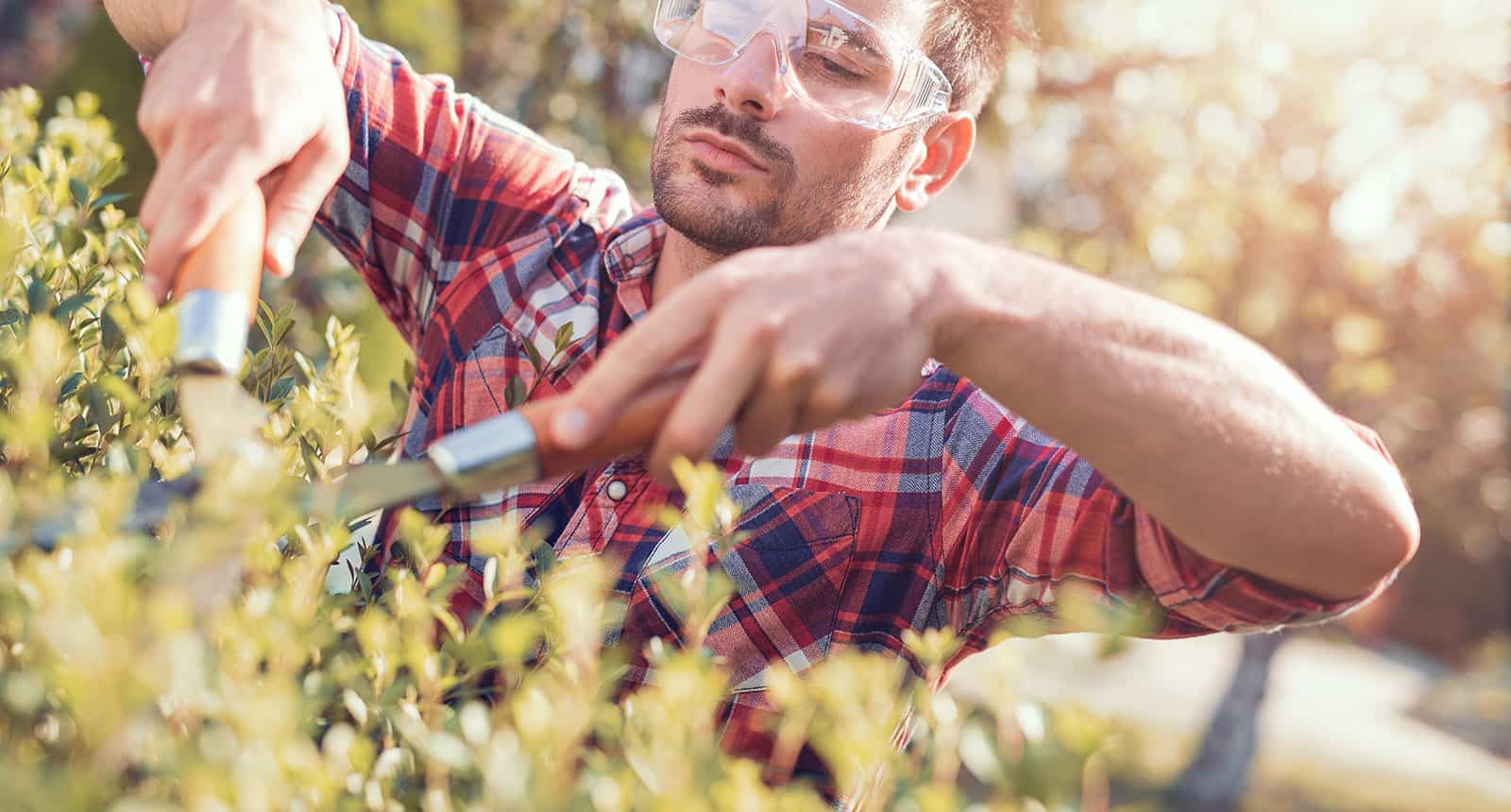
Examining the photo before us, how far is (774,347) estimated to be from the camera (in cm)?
113

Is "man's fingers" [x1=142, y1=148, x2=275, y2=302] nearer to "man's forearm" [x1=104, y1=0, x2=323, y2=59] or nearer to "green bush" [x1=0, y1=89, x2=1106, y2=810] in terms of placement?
"green bush" [x1=0, y1=89, x2=1106, y2=810]

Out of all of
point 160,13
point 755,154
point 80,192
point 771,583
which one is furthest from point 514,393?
point 755,154

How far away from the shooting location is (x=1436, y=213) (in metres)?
8.81

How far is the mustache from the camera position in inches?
102

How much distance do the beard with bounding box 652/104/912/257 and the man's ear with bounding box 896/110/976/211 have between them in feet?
1.47

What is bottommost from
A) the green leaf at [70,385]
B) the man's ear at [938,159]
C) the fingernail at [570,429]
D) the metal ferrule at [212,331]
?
the man's ear at [938,159]

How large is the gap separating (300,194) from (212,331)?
0.43 m

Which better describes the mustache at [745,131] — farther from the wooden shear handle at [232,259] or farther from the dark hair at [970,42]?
the wooden shear handle at [232,259]

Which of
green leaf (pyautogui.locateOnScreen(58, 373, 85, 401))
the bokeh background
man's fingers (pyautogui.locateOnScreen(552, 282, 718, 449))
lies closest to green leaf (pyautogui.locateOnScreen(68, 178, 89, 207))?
green leaf (pyautogui.locateOnScreen(58, 373, 85, 401))

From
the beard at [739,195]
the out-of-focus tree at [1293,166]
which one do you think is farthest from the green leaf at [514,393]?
the out-of-focus tree at [1293,166]

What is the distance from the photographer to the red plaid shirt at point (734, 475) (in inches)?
75.7

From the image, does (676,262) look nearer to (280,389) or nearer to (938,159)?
(938,159)

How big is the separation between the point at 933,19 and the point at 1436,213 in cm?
758

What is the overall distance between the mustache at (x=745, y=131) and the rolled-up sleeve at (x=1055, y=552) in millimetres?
669
